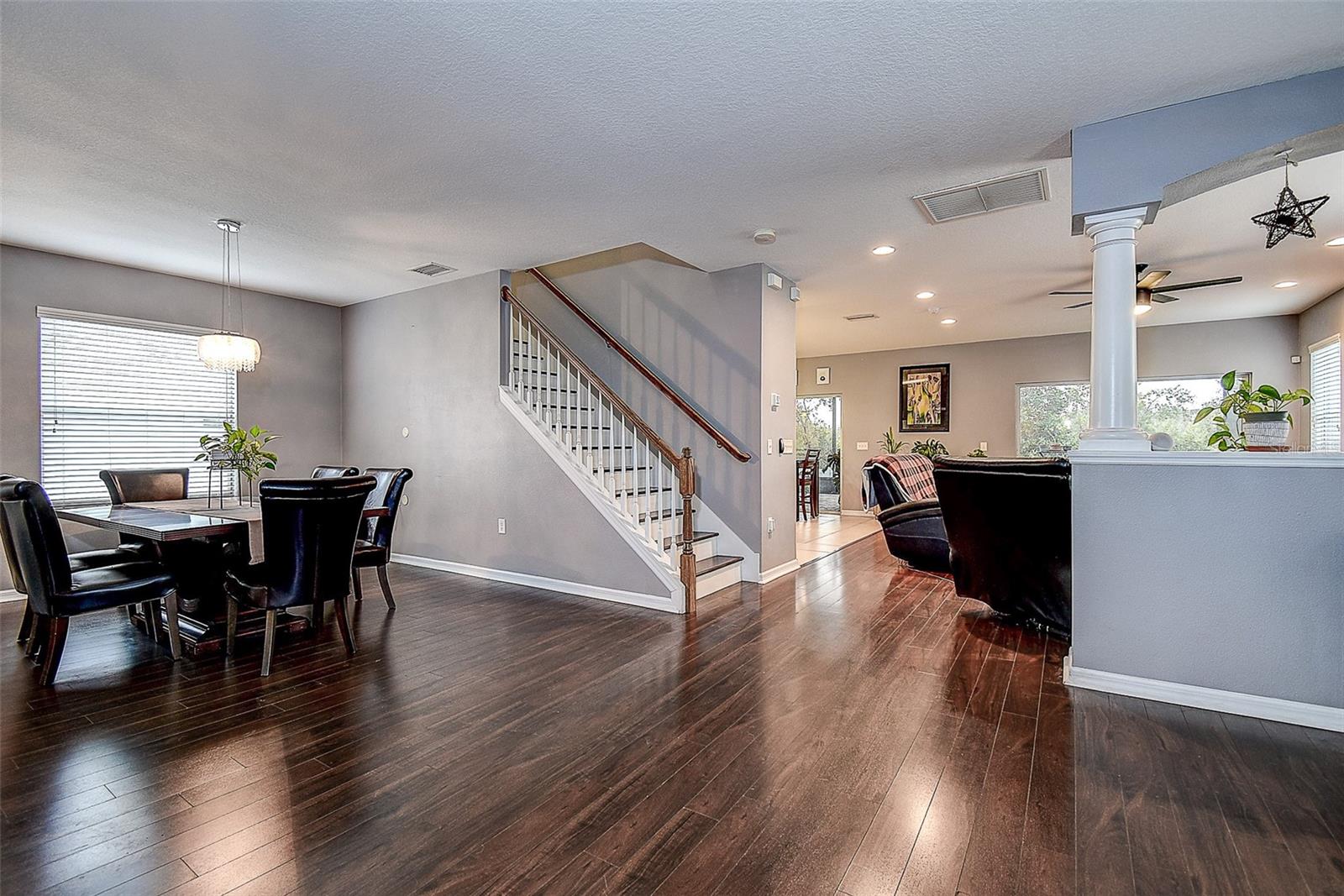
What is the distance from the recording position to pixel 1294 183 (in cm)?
362

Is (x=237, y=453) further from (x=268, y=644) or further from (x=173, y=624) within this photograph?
(x=268, y=644)

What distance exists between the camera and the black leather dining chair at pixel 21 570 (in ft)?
10.3

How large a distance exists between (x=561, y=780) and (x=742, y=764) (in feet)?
2.14

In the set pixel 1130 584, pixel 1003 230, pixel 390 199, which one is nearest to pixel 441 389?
pixel 390 199

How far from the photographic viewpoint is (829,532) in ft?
26.4

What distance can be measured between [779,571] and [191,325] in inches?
229

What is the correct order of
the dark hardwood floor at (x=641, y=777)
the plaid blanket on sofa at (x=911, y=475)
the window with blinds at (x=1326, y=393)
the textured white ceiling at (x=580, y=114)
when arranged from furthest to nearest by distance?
the window with blinds at (x=1326, y=393)
the plaid blanket on sofa at (x=911, y=475)
the textured white ceiling at (x=580, y=114)
the dark hardwood floor at (x=641, y=777)

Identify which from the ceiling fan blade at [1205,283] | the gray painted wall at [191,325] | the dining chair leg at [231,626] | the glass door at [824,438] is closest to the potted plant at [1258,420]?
the ceiling fan blade at [1205,283]

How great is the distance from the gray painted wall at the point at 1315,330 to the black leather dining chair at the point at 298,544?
28.4 ft

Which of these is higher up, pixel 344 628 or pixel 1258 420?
pixel 1258 420

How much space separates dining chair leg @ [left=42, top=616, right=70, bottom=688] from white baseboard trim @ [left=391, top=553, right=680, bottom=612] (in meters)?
2.75

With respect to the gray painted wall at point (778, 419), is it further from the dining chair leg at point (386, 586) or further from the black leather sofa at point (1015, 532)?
the dining chair leg at point (386, 586)

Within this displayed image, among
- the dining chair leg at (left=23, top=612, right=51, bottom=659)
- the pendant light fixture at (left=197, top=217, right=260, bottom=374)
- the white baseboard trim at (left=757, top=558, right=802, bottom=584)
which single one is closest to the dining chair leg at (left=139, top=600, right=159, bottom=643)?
the dining chair leg at (left=23, top=612, right=51, bottom=659)

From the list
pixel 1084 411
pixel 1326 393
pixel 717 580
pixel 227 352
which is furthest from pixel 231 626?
pixel 1326 393
